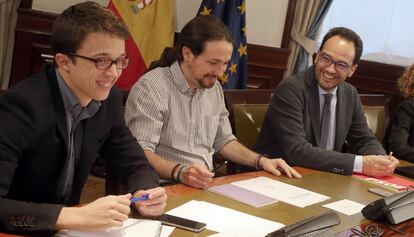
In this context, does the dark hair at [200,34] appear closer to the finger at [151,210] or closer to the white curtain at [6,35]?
the finger at [151,210]

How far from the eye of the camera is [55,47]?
5.14ft

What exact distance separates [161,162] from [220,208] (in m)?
0.48

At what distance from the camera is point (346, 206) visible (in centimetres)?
194

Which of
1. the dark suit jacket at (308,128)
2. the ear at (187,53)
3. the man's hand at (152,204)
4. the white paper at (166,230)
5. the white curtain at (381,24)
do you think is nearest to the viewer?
the white paper at (166,230)

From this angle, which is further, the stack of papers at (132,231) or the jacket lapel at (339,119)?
the jacket lapel at (339,119)

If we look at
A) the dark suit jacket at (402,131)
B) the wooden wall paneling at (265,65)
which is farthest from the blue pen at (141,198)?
the wooden wall paneling at (265,65)

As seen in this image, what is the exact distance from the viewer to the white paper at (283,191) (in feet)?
6.31

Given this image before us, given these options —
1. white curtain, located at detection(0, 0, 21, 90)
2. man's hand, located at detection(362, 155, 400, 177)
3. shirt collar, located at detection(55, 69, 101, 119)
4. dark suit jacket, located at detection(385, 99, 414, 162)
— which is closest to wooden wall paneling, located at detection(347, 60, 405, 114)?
dark suit jacket, located at detection(385, 99, 414, 162)

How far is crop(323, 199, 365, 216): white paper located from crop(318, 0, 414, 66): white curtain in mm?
2867

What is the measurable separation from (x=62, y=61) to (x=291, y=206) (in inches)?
35.5

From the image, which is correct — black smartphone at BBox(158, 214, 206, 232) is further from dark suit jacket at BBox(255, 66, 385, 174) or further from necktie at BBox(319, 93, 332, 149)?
necktie at BBox(319, 93, 332, 149)

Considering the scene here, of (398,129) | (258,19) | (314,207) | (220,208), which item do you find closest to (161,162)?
(220,208)

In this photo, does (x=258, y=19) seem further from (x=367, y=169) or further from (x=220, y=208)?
(x=220, y=208)

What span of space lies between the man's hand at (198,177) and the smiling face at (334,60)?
112 cm
